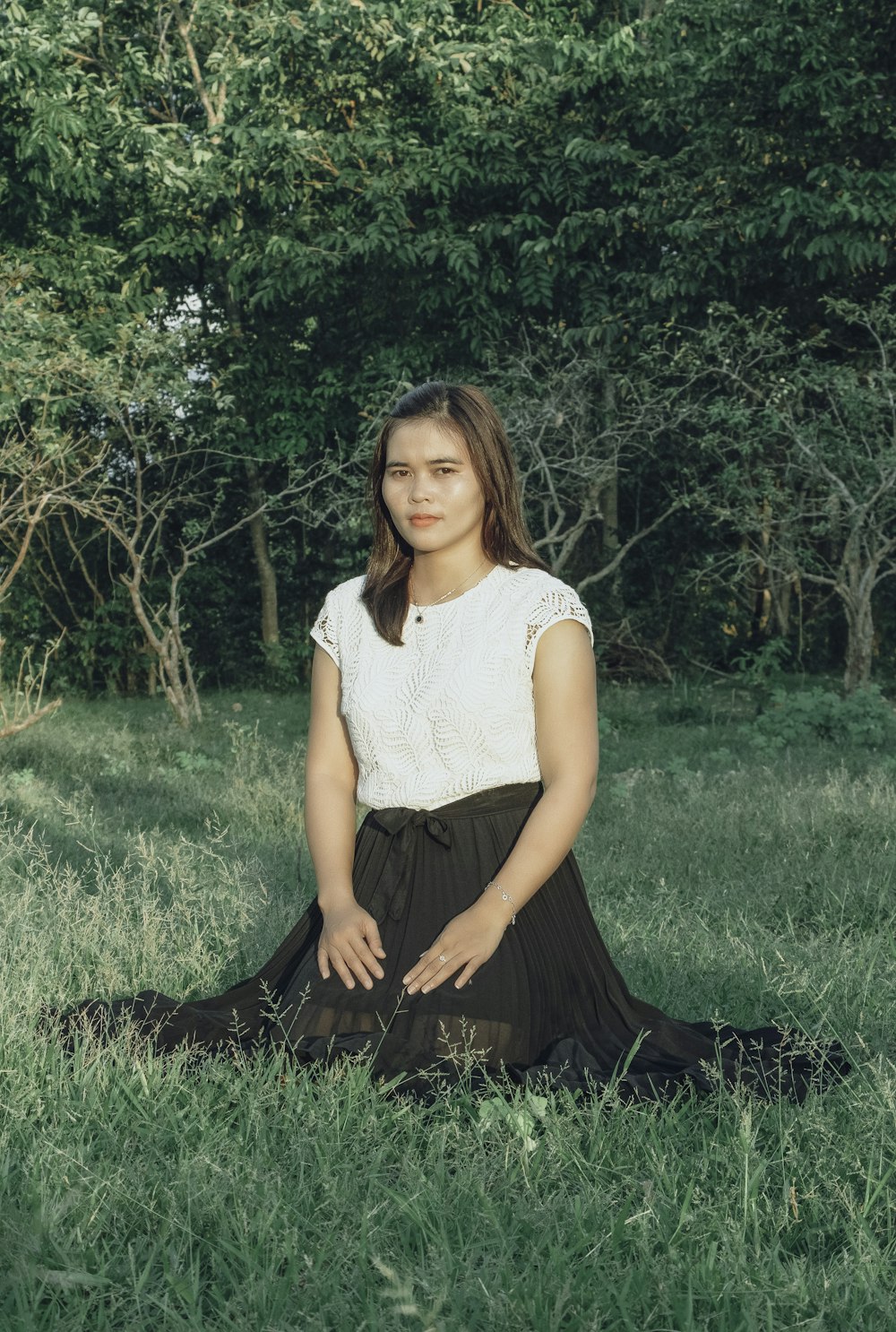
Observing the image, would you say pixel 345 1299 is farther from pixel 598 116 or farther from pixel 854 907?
pixel 598 116

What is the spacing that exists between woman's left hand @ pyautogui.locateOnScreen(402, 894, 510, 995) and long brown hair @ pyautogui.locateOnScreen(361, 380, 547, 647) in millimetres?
697

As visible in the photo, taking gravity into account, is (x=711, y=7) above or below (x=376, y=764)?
above

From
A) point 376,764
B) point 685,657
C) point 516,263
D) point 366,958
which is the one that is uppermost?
point 516,263

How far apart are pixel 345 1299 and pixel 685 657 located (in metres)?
13.8

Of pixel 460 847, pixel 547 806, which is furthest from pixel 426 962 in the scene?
pixel 547 806

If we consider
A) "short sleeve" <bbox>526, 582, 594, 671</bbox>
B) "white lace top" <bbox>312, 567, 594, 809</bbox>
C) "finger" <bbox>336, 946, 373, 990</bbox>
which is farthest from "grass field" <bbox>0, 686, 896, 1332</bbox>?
"short sleeve" <bbox>526, 582, 594, 671</bbox>

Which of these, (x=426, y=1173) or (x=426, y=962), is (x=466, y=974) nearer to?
(x=426, y=962)

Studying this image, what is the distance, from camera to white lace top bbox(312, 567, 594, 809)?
302 cm

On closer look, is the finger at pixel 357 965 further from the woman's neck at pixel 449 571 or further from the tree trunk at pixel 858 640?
the tree trunk at pixel 858 640

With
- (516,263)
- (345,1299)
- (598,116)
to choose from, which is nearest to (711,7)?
(598,116)

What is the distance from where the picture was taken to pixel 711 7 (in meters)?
12.2

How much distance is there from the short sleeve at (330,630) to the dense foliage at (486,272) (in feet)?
24.6

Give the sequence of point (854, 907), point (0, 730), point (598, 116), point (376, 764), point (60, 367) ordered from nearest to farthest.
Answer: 1. point (376, 764)
2. point (854, 907)
3. point (0, 730)
4. point (60, 367)
5. point (598, 116)

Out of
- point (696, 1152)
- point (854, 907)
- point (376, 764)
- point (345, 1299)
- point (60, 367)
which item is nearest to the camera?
point (345, 1299)
